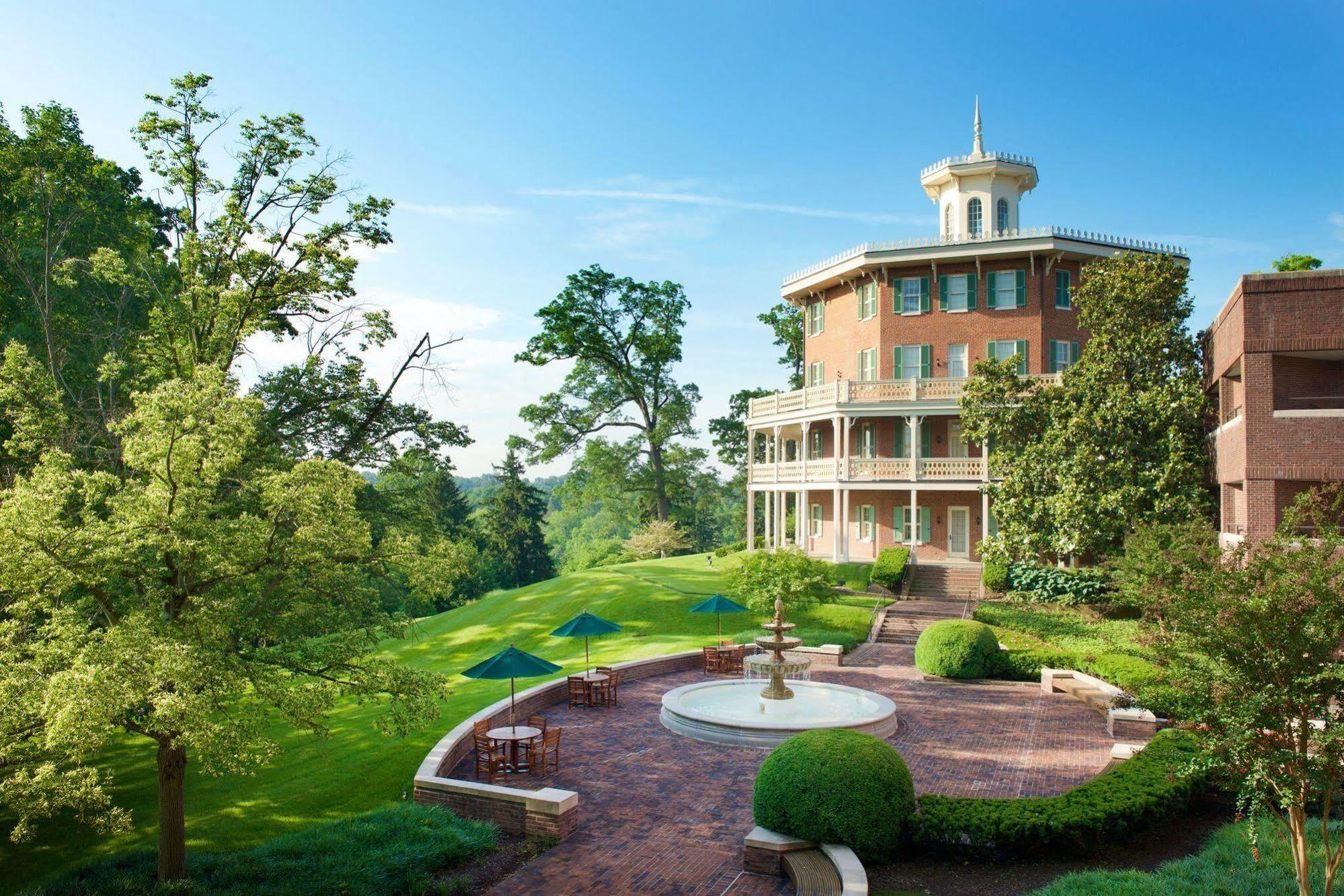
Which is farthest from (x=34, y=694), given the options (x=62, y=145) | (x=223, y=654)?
(x=62, y=145)

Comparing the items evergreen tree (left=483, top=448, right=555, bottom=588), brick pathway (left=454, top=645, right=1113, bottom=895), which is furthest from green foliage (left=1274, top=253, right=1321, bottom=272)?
evergreen tree (left=483, top=448, right=555, bottom=588)

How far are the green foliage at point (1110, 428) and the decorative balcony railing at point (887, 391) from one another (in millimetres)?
4457

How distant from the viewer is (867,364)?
1628 inches

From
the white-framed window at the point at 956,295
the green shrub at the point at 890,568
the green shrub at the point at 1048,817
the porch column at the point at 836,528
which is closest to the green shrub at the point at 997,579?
Result: the green shrub at the point at 890,568

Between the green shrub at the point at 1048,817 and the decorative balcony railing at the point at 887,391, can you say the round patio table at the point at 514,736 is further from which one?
the decorative balcony railing at the point at 887,391

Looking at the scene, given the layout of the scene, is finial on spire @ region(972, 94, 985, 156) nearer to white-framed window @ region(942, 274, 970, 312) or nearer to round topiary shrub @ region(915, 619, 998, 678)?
white-framed window @ region(942, 274, 970, 312)

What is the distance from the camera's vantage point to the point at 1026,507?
30.2m

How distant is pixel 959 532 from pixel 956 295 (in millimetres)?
10519

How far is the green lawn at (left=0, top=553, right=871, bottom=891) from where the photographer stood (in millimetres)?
15398

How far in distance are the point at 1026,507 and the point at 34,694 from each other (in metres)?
28.0

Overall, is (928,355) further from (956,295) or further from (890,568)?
(890,568)

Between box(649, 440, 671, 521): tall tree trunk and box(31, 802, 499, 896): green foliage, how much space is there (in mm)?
42070

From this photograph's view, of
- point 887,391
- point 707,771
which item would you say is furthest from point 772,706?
point 887,391

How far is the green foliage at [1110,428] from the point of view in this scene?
27.7m
